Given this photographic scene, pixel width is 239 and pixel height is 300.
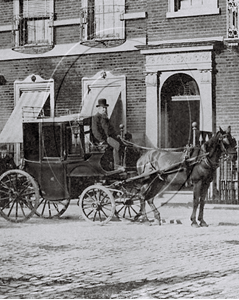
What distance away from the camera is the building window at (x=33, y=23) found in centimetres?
981

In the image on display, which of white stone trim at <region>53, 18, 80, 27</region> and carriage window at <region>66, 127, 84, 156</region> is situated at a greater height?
white stone trim at <region>53, 18, 80, 27</region>

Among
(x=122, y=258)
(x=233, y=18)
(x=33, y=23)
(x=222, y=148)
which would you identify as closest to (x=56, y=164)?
(x=33, y=23)

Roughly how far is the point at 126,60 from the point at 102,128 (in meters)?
2.24

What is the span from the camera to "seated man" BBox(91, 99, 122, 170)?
27.6 ft

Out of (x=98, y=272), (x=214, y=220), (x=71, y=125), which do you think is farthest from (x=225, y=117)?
(x=98, y=272)

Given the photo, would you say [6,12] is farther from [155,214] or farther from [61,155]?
[155,214]

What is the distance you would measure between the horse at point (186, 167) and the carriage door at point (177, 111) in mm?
363

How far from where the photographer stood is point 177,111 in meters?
9.17

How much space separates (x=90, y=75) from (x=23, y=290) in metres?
4.36

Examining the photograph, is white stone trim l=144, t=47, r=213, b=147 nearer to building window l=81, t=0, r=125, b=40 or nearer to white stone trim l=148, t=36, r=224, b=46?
white stone trim l=148, t=36, r=224, b=46

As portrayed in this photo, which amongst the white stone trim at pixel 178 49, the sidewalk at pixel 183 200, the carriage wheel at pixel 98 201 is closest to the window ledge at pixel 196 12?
the white stone trim at pixel 178 49

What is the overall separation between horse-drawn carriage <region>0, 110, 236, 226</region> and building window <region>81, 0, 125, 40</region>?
1.44 metres

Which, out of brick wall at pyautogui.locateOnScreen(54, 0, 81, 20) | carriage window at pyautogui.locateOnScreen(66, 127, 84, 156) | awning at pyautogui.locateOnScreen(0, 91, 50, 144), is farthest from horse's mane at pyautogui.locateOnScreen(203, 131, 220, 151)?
brick wall at pyautogui.locateOnScreen(54, 0, 81, 20)

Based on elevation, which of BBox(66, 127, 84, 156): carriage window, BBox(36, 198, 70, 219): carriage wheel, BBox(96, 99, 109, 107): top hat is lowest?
BBox(36, 198, 70, 219): carriage wheel
